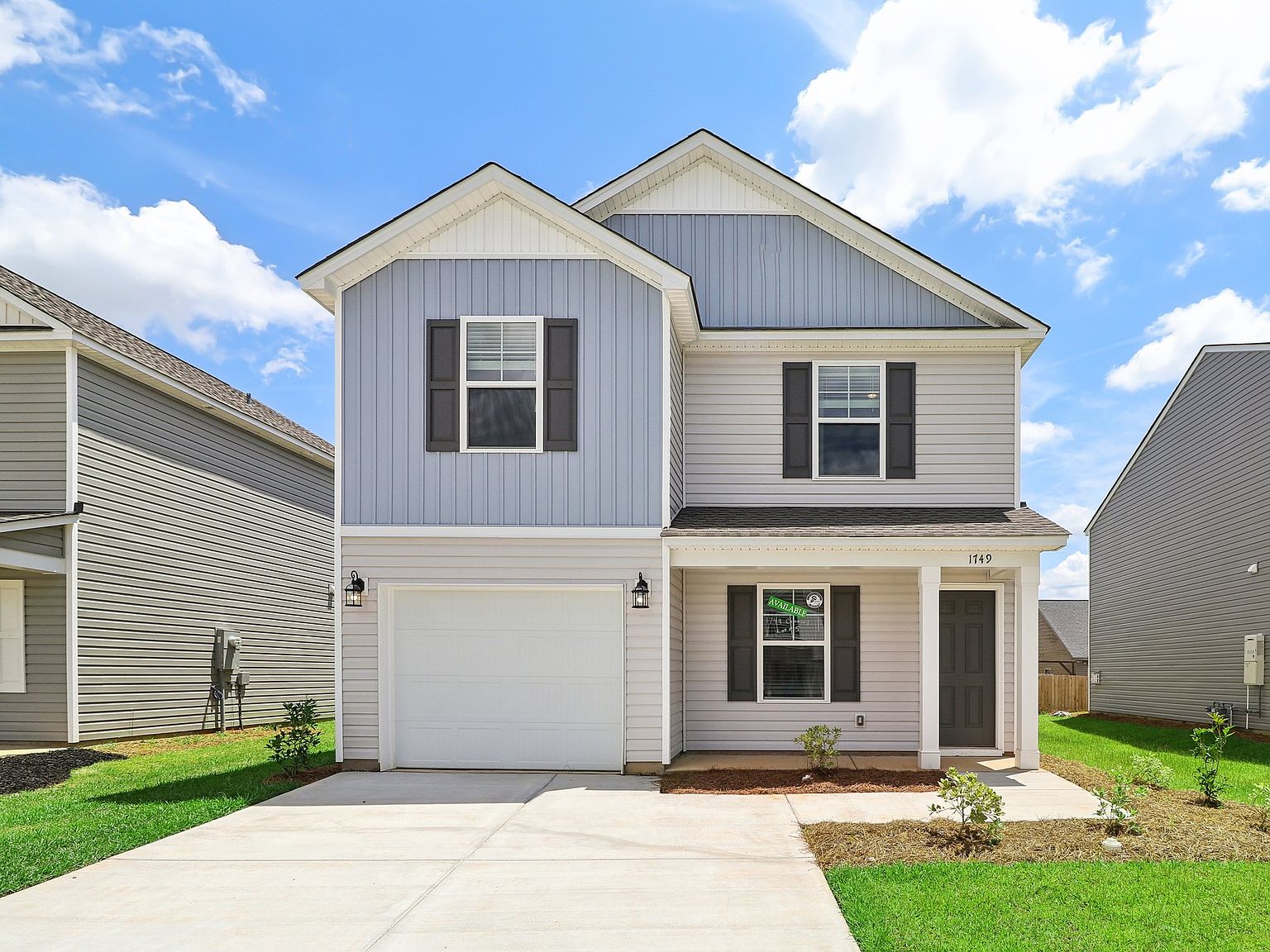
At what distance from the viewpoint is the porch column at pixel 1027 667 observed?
11.4 m

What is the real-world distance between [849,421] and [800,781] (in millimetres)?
4665

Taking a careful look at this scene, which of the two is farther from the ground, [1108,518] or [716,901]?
[1108,518]

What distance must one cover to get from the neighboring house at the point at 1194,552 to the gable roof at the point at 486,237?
38.2 ft

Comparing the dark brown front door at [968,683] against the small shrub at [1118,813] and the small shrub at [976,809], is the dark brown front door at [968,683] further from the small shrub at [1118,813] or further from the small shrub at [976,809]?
the small shrub at [976,809]

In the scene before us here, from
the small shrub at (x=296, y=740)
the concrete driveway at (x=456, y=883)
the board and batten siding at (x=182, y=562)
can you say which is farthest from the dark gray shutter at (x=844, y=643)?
the board and batten siding at (x=182, y=562)

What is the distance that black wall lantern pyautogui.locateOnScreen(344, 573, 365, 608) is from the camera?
445 inches

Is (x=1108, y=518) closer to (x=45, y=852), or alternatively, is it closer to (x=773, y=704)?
(x=773, y=704)

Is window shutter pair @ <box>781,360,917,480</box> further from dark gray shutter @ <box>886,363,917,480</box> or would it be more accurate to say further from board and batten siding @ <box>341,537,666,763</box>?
board and batten siding @ <box>341,537,666,763</box>

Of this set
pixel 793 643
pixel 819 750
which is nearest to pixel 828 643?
pixel 793 643

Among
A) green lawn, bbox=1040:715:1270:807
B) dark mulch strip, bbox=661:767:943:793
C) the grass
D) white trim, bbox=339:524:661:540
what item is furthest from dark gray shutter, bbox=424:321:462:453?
green lawn, bbox=1040:715:1270:807

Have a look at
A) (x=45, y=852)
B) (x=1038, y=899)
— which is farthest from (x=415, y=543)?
(x=1038, y=899)

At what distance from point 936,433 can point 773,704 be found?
4.08 m

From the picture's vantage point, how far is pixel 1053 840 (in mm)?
7766

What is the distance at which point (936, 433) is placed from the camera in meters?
13.0
